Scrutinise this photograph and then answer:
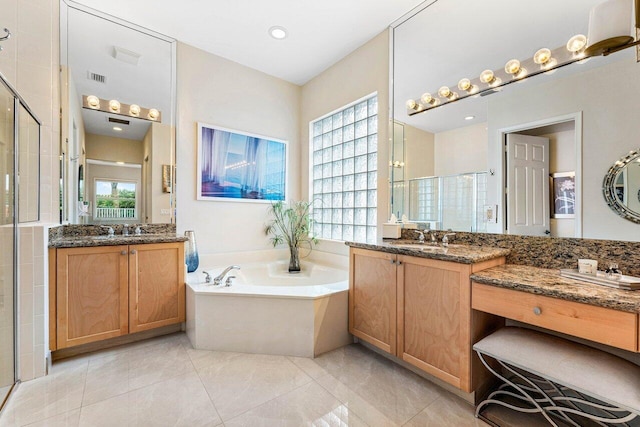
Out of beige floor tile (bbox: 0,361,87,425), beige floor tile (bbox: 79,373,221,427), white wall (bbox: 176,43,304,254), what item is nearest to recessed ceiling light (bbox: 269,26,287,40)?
white wall (bbox: 176,43,304,254)

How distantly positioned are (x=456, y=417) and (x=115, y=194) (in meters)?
3.03

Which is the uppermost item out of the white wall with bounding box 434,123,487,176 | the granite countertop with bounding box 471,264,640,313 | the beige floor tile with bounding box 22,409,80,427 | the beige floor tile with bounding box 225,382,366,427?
the white wall with bounding box 434,123,487,176

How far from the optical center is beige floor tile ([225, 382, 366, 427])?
143 cm

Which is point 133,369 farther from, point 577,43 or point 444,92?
point 577,43

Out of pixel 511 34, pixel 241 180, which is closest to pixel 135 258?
pixel 241 180

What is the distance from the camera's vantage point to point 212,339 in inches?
84.9

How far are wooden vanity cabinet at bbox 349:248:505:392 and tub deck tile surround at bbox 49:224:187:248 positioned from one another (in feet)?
5.29

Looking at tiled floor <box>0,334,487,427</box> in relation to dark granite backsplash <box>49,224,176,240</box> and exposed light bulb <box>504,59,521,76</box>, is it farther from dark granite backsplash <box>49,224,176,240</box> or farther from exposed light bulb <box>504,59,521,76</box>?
exposed light bulb <box>504,59,521,76</box>

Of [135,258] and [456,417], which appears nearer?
[456,417]

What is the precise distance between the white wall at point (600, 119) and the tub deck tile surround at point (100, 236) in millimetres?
2757

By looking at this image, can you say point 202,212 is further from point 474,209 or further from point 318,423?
point 474,209

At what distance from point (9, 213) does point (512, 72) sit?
3220mm

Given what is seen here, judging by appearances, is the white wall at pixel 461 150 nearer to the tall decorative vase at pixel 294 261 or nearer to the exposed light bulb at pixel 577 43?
the exposed light bulb at pixel 577 43

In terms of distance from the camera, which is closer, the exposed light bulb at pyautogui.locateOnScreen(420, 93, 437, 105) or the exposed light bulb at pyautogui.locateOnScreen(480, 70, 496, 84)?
the exposed light bulb at pyautogui.locateOnScreen(480, 70, 496, 84)
